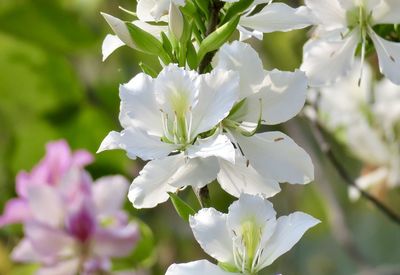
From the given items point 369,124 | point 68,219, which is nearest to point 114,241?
point 68,219

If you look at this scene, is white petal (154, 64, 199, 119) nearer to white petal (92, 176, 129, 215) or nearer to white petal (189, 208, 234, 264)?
white petal (189, 208, 234, 264)

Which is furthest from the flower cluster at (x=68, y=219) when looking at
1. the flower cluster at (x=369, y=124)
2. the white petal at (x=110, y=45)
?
the white petal at (x=110, y=45)

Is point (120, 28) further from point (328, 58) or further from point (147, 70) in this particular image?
point (328, 58)

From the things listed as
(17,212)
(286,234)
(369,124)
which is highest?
(286,234)

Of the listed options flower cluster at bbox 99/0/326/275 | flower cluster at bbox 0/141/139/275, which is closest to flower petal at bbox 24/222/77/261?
flower cluster at bbox 0/141/139/275

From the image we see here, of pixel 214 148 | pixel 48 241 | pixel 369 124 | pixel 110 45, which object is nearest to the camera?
pixel 214 148

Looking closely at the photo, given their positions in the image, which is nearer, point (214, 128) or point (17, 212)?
point (214, 128)

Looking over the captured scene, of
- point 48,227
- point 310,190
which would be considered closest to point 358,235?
point 310,190
